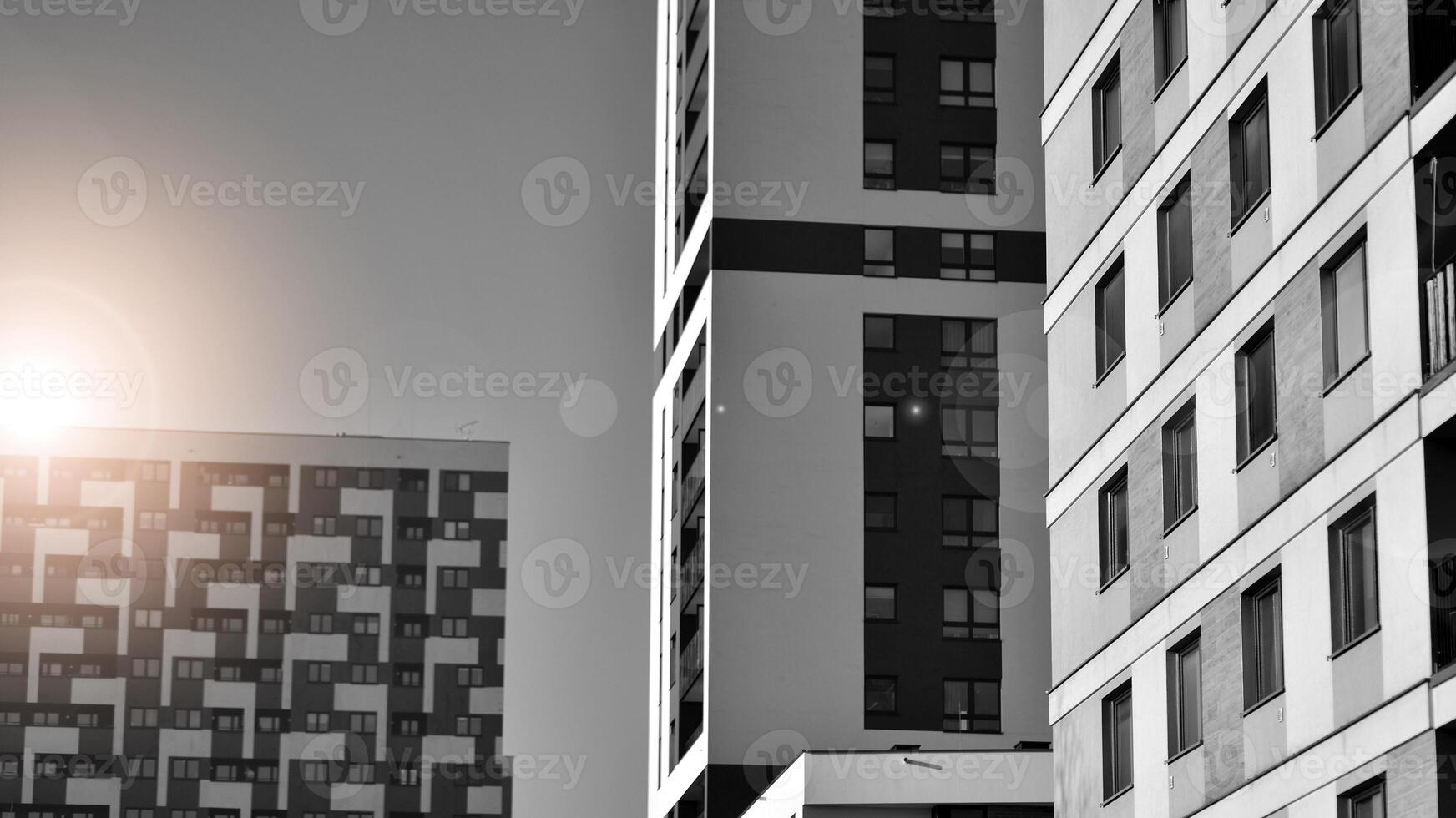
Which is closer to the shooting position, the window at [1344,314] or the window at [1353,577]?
the window at [1353,577]

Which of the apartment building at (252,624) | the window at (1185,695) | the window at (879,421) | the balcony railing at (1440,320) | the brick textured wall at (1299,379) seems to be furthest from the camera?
the apartment building at (252,624)

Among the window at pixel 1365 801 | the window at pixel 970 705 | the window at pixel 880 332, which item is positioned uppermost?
the window at pixel 880 332

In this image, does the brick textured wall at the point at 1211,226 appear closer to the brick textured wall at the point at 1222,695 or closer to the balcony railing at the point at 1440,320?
the brick textured wall at the point at 1222,695

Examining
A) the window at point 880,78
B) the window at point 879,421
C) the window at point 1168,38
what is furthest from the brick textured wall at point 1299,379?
the window at point 880,78

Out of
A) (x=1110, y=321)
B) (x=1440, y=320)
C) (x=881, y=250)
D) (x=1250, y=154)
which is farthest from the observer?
(x=881, y=250)

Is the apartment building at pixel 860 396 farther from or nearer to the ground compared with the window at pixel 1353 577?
farther from the ground

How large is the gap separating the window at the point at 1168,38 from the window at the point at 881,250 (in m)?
39.4

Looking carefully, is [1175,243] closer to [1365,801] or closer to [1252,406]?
[1252,406]

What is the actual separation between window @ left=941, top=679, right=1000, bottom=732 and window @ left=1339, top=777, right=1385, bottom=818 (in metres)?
43.9

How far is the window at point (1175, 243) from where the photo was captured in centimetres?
2953

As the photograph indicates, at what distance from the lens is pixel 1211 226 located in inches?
1118

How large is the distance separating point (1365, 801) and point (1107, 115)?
13.6 m

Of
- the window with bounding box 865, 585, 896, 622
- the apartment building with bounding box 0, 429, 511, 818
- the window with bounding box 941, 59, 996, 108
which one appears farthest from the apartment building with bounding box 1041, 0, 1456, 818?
the apartment building with bounding box 0, 429, 511, 818

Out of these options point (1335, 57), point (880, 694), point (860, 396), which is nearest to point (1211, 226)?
point (1335, 57)
